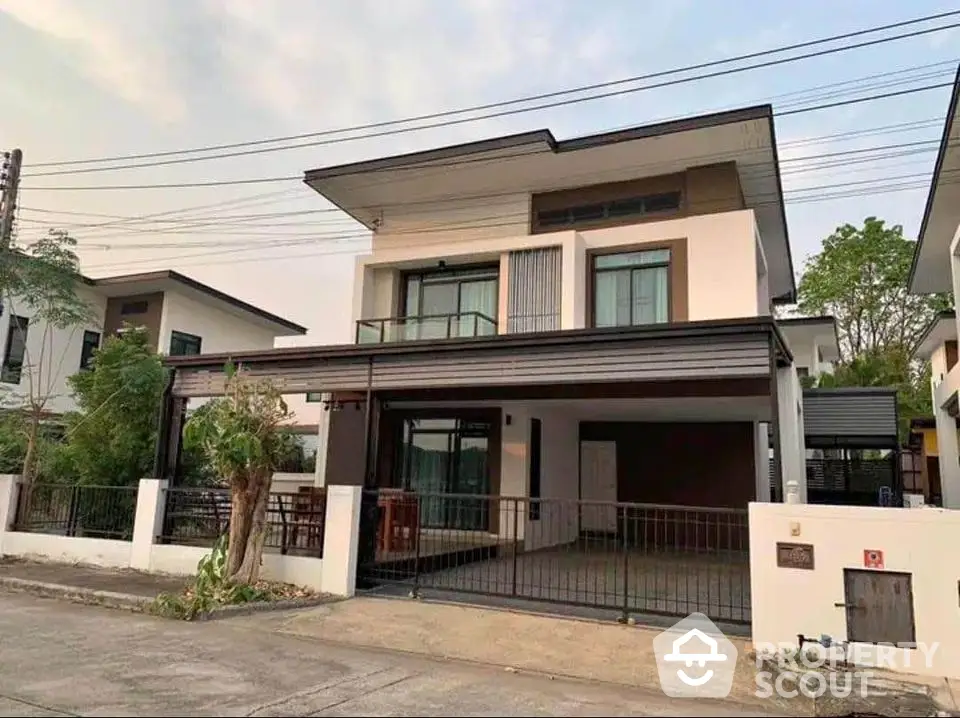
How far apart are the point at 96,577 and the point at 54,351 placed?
13.4m

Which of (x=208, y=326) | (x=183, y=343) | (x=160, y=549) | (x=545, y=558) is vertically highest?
(x=208, y=326)

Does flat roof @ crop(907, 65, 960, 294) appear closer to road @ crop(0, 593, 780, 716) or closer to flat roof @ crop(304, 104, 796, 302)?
flat roof @ crop(304, 104, 796, 302)

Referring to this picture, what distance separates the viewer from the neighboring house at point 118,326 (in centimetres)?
1931

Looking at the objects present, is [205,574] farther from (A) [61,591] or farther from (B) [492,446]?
(B) [492,446]

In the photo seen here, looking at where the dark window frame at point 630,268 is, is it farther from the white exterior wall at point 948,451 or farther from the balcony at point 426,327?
the white exterior wall at point 948,451

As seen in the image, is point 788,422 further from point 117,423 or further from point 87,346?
point 87,346

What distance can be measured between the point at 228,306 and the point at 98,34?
12.7 meters

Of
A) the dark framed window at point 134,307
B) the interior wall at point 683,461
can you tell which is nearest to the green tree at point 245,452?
the interior wall at point 683,461

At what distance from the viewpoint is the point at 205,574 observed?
8.30 m

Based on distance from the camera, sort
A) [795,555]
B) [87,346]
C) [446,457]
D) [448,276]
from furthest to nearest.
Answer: [87,346], [448,276], [446,457], [795,555]

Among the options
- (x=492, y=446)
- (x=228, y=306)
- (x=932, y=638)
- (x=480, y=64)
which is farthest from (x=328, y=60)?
(x=228, y=306)

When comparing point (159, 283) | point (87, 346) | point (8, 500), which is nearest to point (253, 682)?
point (8, 500)

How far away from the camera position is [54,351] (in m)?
20.5

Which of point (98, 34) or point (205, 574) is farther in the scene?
point (98, 34)
